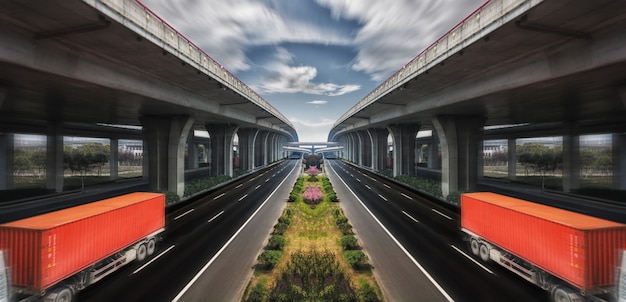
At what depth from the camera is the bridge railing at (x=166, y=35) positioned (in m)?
12.0

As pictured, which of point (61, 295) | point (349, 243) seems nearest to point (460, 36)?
point (349, 243)

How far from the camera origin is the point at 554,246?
33.2 feet

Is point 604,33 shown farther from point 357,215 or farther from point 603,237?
point 357,215

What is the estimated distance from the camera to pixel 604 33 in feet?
37.5

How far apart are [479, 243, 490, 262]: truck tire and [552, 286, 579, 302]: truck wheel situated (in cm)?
369

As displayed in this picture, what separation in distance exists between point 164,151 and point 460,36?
3257 cm

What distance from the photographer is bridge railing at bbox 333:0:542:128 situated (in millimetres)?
12227

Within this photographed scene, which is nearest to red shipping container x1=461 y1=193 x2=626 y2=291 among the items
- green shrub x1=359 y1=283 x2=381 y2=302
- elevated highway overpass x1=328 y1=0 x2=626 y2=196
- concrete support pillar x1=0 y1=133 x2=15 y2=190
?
green shrub x1=359 y1=283 x2=381 y2=302

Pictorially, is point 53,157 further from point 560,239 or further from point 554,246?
point 560,239

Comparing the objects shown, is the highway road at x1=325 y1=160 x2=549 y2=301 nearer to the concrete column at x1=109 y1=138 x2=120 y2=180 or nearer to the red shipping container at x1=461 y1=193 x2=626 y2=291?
the red shipping container at x1=461 y1=193 x2=626 y2=291

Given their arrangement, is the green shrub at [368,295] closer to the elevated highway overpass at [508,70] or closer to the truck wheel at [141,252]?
the truck wheel at [141,252]

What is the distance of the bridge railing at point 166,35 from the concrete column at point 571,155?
47.8 m

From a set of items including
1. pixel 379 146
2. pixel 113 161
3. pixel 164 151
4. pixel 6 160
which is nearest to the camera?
pixel 164 151

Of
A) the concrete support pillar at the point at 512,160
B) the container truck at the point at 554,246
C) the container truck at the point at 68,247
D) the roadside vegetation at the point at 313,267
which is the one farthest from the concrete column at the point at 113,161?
the concrete support pillar at the point at 512,160
